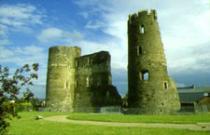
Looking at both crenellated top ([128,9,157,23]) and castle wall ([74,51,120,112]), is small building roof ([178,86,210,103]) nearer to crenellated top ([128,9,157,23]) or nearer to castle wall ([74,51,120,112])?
castle wall ([74,51,120,112])

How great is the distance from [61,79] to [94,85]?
6336mm

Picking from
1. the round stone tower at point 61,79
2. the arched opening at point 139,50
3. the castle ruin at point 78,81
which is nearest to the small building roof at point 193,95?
the castle ruin at point 78,81

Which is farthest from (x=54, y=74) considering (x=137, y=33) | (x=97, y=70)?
(x=137, y=33)

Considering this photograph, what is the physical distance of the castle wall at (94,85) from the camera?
149ft

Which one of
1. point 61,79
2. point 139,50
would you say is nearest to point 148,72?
point 139,50

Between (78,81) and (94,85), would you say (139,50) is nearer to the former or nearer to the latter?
(94,85)

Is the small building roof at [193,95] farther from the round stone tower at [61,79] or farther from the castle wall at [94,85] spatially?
the round stone tower at [61,79]

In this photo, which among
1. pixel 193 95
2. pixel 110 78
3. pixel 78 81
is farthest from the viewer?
pixel 193 95

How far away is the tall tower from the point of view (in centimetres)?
3569

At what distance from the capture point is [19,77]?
386 inches

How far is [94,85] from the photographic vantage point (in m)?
46.8

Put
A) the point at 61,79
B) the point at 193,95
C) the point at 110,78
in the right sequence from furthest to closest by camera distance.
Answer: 1. the point at 193,95
2. the point at 61,79
3. the point at 110,78

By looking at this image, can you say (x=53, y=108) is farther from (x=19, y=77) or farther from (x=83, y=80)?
(x=19, y=77)

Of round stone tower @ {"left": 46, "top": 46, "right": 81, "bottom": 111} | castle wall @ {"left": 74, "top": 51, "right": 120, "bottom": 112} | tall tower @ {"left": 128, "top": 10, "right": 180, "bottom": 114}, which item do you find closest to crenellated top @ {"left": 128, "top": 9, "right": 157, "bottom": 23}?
tall tower @ {"left": 128, "top": 10, "right": 180, "bottom": 114}
